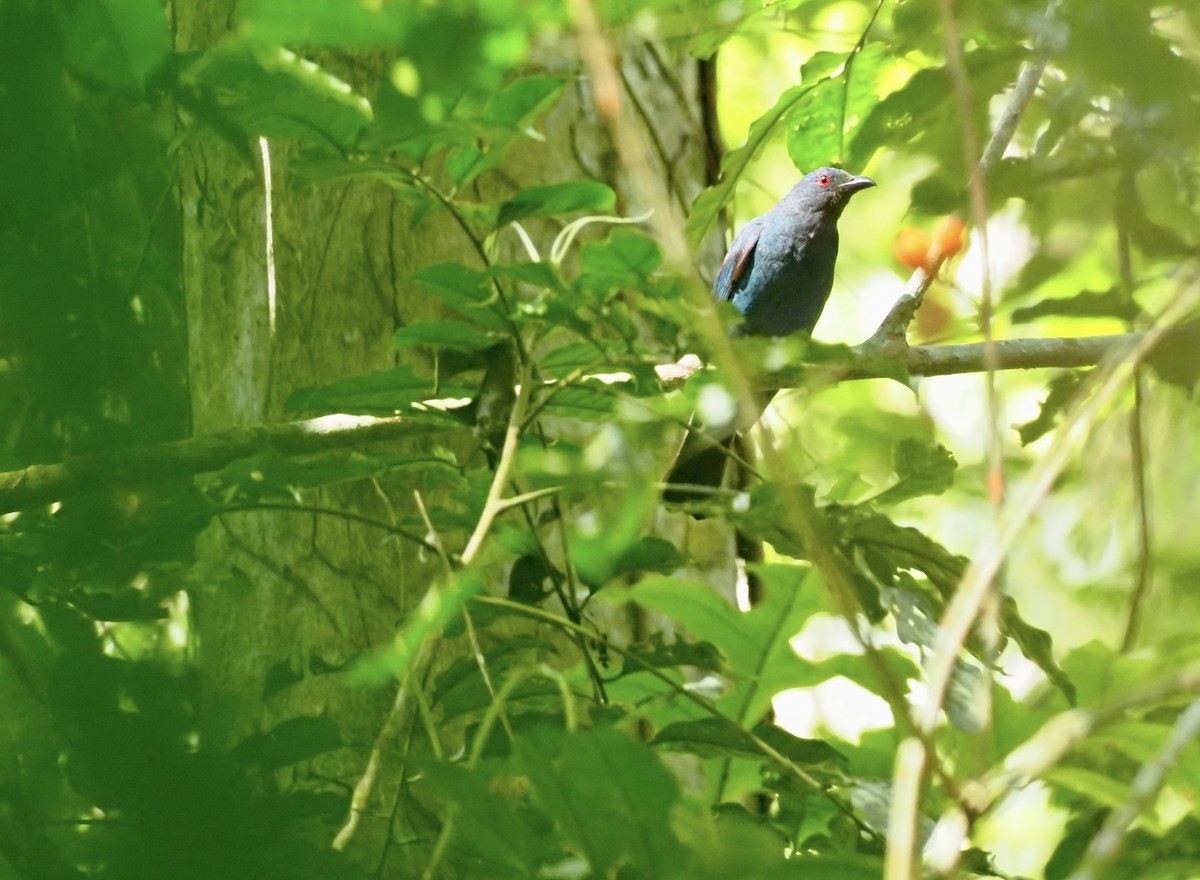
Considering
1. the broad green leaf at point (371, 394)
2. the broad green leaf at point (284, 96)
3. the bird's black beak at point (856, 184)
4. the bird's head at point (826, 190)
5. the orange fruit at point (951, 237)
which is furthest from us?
the bird's head at point (826, 190)

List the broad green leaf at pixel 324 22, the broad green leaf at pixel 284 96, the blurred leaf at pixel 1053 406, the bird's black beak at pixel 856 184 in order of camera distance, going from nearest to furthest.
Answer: the broad green leaf at pixel 324 22 → the broad green leaf at pixel 284 96 → the blurred leaf at pixel 1053 406 → the bird's black beak at pixel 856 184

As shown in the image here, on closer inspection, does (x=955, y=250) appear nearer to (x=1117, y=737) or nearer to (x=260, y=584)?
(x=1117, y=737)

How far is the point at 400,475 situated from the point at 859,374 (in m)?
0.94

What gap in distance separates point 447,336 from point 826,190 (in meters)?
3.15

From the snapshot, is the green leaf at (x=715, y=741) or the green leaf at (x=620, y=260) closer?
the green leaf at (x=620, y=260)

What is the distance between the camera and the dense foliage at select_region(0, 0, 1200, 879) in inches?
42.0

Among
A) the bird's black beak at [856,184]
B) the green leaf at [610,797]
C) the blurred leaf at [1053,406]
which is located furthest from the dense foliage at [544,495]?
the bird's black beak at [856,184]

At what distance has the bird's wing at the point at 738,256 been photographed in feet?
14.5

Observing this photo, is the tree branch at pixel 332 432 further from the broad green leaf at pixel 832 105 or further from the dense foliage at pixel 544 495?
the broad green leaf at pixel 832 105

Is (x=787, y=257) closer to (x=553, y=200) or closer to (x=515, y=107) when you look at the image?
(x=553, y=200)

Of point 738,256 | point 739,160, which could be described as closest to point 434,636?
point 739,160

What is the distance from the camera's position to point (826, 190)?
451 cm

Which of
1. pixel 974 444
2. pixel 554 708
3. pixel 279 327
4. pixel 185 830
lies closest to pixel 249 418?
pixel 279 327

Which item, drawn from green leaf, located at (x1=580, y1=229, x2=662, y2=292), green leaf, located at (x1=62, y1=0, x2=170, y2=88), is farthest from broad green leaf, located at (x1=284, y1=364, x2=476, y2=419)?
green leaf, located at (x1=62, y1=0, x2=170, y2=88)
